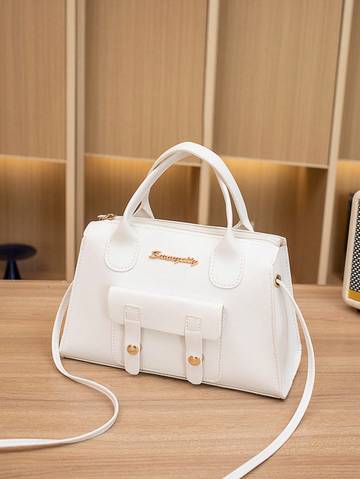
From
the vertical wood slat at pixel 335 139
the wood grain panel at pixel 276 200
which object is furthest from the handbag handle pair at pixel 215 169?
the wood grain panel at pixel 276 200

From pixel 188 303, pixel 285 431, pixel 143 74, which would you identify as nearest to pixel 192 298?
pixel 188 303

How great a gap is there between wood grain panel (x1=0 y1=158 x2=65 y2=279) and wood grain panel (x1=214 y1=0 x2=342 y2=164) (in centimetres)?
98

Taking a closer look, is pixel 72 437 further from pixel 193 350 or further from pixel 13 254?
pixel 13 254

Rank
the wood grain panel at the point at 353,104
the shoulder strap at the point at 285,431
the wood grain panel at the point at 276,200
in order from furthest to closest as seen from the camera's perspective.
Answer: the wood grain panel at the point at 276,200 < the wood grain panel at the point at 353,104 < the shoulder strap at the point at 285,431

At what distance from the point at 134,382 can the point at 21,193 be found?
2329 millimetres

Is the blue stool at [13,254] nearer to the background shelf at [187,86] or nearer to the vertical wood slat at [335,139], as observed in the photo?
the background shelf at [187,86]

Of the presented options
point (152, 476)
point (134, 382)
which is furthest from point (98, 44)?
point (152, 476)

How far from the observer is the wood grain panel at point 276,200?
2.85 metres

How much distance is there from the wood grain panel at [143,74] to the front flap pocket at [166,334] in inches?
72.4

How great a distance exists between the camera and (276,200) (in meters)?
2.99

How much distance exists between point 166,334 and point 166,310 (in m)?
0.04

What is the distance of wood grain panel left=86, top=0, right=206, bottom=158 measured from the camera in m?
2.42

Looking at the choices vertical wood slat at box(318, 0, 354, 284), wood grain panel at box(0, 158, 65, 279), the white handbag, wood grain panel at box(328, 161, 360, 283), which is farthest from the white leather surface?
wood grain panel at box(0, 158, 65, 279)

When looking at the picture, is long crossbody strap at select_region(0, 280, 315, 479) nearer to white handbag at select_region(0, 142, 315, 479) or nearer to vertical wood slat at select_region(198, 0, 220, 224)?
white handbag at select_region(0, 142, 315, 479)
